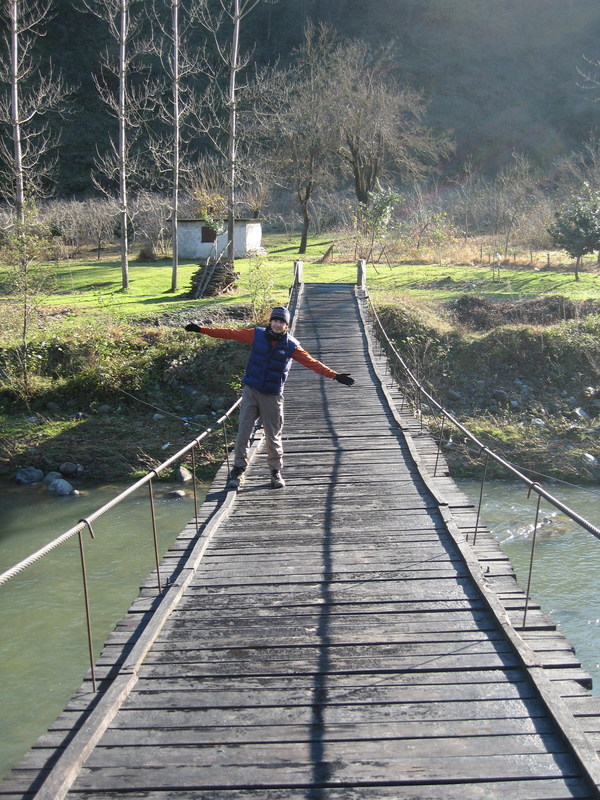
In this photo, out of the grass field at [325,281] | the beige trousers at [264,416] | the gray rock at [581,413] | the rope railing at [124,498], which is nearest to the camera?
the rope railing at [124,498]

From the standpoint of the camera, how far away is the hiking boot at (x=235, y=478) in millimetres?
7430

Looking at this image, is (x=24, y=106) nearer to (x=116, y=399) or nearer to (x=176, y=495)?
(x=116, y=399)

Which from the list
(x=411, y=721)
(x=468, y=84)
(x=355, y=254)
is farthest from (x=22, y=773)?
(x=468, y=84)

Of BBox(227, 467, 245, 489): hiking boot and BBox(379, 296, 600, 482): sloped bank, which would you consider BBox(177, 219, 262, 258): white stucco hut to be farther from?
BBox(227, 467, 245, 489): hiking boot

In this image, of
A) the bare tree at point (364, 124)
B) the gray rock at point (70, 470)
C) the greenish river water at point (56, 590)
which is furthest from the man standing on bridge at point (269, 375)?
the bare tree at point (364, 124)

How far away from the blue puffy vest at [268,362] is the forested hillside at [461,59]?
44814mm

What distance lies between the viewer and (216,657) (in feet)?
14.0

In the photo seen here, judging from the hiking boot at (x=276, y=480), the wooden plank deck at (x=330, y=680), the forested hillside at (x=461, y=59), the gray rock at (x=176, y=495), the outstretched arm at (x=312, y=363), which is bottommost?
the gray rock at (x=176, y=495)

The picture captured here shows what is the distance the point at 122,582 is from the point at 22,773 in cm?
614

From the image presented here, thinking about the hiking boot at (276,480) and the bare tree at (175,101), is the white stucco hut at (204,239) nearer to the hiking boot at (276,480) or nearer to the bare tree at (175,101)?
the bare tree at (175,101)

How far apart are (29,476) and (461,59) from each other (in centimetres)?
6024

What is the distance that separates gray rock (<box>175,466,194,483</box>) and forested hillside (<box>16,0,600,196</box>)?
128 feet

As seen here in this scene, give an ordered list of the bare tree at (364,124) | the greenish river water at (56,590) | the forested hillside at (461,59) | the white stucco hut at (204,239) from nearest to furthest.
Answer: the greenish river water at (56,590), the white stucco hut at (204,239), the bare tree at (364,124), the forested hillside at (461,59)

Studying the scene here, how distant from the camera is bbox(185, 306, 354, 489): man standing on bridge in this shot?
23.3 ft
